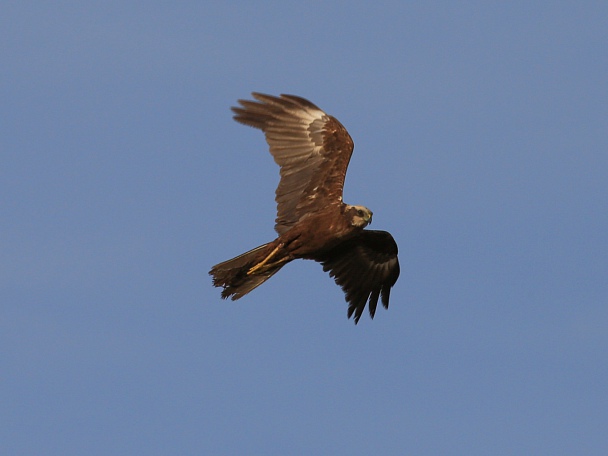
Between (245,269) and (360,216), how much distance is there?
1681mm

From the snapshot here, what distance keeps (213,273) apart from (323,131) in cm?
263

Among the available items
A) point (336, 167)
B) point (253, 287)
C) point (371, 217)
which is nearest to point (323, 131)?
point (336, 167)

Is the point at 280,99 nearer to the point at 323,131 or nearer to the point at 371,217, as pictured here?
the point at 323,131

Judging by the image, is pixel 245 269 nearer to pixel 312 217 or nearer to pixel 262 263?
pixel 262 263

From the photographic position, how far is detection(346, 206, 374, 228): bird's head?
571 inches

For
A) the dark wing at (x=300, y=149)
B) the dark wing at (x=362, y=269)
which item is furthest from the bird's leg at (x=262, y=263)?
the dark wing at (x=362, y=269)

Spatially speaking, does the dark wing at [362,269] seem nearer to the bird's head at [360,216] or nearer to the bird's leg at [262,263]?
the bird's head at [360,216]

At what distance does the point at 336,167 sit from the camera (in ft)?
49.4

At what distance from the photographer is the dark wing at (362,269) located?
16141mm

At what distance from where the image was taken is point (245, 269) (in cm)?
1438

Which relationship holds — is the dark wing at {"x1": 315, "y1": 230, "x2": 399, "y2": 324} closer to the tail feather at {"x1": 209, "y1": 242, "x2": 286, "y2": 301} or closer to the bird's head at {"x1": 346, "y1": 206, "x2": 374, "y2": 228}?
the bird's head at {"x1": 346, "y1": 206, "x2": 374, "y2": 228}

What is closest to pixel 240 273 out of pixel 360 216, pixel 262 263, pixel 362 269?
pixel 262 263

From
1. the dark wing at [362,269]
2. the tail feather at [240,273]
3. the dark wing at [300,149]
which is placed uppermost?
the dark wing at [300,149]

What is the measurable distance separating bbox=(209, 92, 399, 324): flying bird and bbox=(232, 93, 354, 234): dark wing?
1 centimetres
